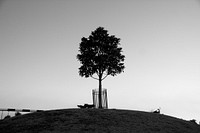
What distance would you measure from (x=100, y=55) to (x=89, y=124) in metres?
14.1

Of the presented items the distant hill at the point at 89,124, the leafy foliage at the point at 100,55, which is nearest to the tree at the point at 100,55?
the leafy foliage at the point at 100,55

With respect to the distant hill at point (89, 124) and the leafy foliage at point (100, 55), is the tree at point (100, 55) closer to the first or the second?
the leafy foliage at point (100, 55)

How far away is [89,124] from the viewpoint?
1266 cm

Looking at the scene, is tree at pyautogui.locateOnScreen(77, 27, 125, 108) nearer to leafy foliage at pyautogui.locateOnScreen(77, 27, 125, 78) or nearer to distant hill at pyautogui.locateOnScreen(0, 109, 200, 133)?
leafy foliage at pyautogui.locateOnScreen(77, 27, 125, 78)

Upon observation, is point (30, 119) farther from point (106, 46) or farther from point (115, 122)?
point (106, 46)

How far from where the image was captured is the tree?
2541 cm

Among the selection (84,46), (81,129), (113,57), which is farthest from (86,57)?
(81,129)

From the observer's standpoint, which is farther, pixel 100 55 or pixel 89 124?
pixel 100 55

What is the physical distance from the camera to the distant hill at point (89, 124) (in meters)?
11.8

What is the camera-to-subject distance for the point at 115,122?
13328 millimetres

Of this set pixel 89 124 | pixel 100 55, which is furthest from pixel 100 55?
pixel 89 124

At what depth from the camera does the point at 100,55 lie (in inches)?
1007

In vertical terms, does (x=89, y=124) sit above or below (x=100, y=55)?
below

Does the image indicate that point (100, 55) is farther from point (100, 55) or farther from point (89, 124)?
point (89, 124)
